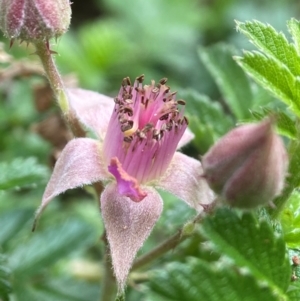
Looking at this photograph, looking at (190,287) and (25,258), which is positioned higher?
(190,287)

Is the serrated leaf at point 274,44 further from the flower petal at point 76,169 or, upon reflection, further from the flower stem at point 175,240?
the flower petal at point 76,169

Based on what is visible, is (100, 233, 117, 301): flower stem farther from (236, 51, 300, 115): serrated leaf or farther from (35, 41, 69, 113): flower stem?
(236, 51, 300, 115): serrated leaf

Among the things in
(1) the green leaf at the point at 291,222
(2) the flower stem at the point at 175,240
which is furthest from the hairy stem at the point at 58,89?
(1) the green leaf at the point at 291,222


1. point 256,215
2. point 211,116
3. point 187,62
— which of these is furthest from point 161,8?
point 256,215

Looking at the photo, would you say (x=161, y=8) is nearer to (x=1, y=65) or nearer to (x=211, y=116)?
(x=1, y=65)

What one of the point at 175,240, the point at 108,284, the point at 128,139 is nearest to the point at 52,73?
the point at 128,139

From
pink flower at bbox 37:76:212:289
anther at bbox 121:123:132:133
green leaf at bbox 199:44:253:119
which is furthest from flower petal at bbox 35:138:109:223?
green leaf at bbox 199:44:253:119
